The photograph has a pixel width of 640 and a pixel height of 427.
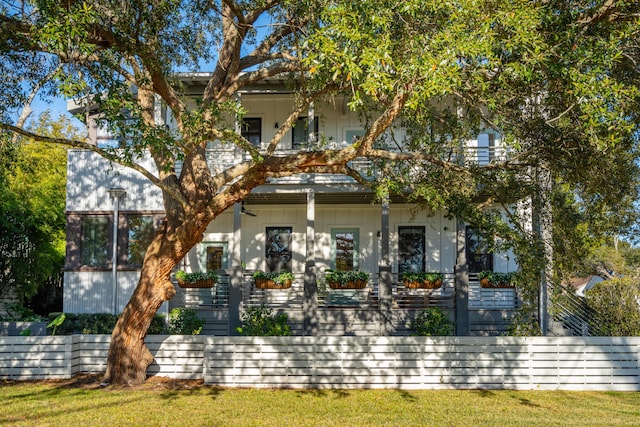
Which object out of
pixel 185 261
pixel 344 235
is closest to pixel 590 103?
pixel 344 235

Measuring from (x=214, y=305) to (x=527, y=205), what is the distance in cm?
910

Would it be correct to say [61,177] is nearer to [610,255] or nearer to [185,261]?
[185,261]

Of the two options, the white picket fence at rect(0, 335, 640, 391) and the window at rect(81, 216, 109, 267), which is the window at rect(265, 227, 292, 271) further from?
the white picket fence at rect(0, 335, 640, 391)

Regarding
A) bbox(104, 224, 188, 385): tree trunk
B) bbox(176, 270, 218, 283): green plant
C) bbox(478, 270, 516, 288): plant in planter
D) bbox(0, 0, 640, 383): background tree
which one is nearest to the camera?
bbox(0, 0, 640, 383): background tree

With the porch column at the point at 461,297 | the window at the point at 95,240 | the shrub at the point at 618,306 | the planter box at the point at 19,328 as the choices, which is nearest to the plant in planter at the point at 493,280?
the porch column at the point at 461,297

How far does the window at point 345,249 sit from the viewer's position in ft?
59.9

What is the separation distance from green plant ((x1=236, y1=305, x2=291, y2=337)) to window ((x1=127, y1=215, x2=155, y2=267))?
3567 millimetres

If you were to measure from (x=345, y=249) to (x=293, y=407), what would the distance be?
9477 mm

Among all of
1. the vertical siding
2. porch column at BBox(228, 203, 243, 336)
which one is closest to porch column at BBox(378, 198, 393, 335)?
porch column at BBox(228, 203, 243, 336)

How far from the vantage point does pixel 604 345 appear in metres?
10.5

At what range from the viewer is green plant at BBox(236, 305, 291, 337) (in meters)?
13.1

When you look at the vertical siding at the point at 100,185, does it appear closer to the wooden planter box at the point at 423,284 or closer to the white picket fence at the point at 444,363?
the wooden planter box at the point at 423,284

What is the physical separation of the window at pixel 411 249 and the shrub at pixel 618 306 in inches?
225

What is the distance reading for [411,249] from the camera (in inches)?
719
